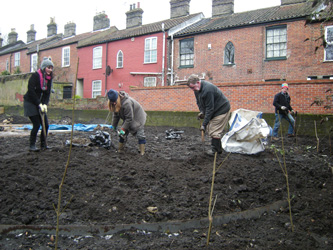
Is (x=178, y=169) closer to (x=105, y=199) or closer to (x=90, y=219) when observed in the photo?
(x=105, y=199)

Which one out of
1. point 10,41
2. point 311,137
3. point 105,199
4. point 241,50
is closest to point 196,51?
point 241,50

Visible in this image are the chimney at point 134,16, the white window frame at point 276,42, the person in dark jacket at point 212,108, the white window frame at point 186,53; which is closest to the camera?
the person in dark jacket at point 212,108

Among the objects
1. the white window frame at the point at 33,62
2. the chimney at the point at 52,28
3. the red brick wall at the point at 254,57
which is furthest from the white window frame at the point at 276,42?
the chimney at the point at 52,28

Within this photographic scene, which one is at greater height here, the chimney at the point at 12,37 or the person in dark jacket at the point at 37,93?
the chimney at the point at 12,37

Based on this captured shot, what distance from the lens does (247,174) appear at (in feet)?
15.5

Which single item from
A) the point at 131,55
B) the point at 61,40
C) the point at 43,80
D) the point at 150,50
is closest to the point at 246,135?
the point at 43,80

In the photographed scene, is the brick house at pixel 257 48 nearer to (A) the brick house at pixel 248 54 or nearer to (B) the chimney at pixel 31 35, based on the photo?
(A) the brick house at pixel 248 54

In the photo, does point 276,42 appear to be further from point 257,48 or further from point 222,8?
point 222,8

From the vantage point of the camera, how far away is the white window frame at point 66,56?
93.6 ft

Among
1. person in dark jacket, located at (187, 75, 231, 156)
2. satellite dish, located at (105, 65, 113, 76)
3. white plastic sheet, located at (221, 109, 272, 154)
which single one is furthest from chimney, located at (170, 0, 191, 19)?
person in dark jacket, located at (187, 75, 231, 156)

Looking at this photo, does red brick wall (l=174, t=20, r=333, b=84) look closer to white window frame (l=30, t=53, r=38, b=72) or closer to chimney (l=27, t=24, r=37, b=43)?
white window frame (l=30, t=53, r=38, b=72)

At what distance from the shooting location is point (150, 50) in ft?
72.1

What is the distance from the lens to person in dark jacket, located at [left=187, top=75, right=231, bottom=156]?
5.73 metres

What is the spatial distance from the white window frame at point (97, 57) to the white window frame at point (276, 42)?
1411 cm
